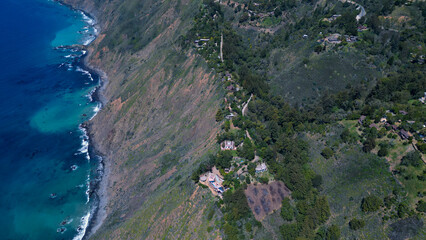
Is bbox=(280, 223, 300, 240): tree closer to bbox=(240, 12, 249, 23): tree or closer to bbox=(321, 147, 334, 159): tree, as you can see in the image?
bbox=(321, 147, 334, 159): tree

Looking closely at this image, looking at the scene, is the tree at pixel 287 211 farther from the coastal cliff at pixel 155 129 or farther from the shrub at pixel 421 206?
the shrub at pixel 421 206

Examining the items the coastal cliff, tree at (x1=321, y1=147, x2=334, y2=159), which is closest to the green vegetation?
tree at (x1=321, y1=147, x2=334, y2=159)

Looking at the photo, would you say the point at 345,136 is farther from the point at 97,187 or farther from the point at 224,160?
the point at 97,187

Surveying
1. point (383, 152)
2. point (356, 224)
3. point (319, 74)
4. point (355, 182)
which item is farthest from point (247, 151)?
point (319, 74)

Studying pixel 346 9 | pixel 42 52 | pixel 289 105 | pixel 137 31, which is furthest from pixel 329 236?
pixel 42 52

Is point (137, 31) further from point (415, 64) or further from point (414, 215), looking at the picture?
point (414, 215)

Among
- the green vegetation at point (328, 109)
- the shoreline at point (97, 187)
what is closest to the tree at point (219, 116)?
the green vegetation at point (328, 109)

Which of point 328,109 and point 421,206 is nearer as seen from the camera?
point 421,206

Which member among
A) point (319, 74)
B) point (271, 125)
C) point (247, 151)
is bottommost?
point (247, 151)
